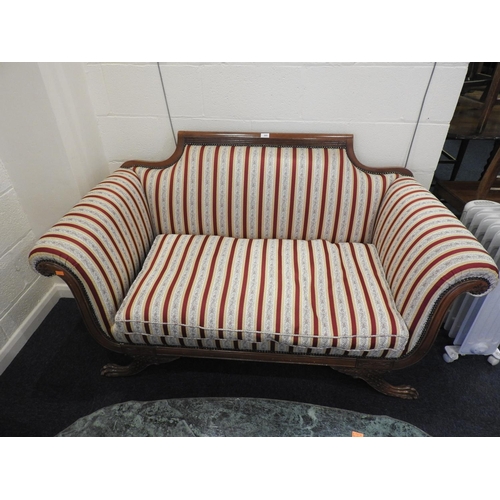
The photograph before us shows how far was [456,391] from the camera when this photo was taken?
1454 millimetres

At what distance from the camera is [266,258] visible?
151cm

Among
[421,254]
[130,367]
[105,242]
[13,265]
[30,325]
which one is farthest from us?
[30,325]

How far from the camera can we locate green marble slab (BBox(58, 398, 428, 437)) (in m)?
1.03

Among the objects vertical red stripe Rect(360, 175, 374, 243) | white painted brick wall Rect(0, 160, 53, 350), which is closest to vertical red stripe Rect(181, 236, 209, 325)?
vertical red stripe Rect(360, 175, 374, 243)

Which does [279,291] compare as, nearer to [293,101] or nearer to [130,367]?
[130,367]

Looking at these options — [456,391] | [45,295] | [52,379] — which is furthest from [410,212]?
[45,295]

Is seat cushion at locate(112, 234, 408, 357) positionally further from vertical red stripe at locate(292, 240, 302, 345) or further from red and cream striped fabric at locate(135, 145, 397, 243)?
red and cream striped fabric at locate(135, 145, 397, 243)

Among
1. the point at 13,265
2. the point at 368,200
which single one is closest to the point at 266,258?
the point at 368,200

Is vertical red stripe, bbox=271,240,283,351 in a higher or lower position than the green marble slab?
higher

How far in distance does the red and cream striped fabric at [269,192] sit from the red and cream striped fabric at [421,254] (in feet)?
0.57

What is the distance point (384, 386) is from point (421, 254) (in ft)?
1.92

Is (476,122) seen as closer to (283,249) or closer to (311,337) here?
(283,249)

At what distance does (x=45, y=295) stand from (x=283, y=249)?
1.32 metres

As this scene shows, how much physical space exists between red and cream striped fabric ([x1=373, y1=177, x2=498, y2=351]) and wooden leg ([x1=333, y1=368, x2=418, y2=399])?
0.21m
